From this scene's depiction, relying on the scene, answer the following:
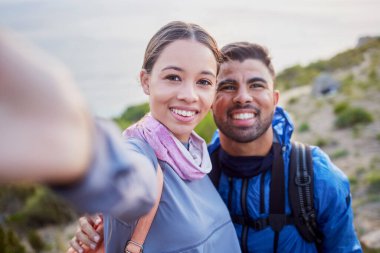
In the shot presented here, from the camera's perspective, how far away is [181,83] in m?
1.64

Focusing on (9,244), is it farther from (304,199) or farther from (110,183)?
(110,183)

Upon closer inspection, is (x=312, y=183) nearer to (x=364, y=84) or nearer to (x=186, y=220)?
(x=186, y=220)

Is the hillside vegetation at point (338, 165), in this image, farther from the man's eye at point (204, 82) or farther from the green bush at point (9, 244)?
the man's eye at point (204, 82)

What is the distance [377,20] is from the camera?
70.8ft

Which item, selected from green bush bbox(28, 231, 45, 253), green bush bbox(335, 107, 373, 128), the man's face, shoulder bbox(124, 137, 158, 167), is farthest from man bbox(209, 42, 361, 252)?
green bush bbox(335, 107, 373, 128)

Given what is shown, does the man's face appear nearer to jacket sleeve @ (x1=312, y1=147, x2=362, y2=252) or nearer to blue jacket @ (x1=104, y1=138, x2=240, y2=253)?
jacket sleeve @ (x1=312, y1=147, x2=362, y2=252)

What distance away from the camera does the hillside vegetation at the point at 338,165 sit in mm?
5336

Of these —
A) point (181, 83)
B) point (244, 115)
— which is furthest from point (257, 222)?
point (181, 83)

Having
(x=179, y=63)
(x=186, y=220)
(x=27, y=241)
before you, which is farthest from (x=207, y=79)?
(x=27, y=241)

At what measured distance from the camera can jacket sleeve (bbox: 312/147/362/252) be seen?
1993 millimetres

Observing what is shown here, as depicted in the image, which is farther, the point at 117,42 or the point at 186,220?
the point at 117,42

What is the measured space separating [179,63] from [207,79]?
0.16m

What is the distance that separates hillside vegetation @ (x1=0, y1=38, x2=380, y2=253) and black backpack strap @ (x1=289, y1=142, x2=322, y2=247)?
2209 mm

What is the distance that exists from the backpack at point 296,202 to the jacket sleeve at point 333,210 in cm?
4
